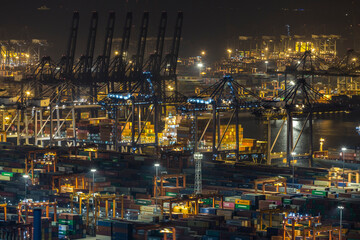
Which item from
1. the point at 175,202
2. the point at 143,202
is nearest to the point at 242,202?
the point at 175,202

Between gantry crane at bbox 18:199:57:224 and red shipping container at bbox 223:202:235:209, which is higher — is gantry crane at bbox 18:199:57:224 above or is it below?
below

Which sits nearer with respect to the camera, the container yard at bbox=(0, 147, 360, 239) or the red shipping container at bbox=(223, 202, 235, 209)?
the container yard at bbox=(0, 147, 360, 239)

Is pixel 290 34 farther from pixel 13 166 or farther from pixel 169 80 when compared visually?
pixel 13 166

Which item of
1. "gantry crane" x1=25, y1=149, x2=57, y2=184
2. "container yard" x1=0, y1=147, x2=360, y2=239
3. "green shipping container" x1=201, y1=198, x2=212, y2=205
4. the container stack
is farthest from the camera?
"gantry crane" x1=25, y1=149, x2=57, y2=184

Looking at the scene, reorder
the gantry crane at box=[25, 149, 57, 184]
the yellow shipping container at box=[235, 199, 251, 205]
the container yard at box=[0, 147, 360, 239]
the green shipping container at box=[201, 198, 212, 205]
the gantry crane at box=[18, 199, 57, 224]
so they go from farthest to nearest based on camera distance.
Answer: the gantry crane at box=[25, 149, 57, 184], the green shipping container at box=[201, 198, 212, 205], the yellow shipping container at box=[235, 199, 251, 205], the gantry crane at box=[18, 199, 57, 224], the container yard at box=[0, 147, 360, 239]

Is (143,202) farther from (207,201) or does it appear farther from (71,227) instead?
(71,227)

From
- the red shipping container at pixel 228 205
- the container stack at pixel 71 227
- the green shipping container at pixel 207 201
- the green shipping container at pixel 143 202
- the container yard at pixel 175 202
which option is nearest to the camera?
the container yard at pixel 175 202

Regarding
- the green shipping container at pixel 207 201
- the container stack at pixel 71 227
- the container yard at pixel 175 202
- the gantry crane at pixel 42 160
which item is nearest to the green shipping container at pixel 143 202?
the container yard at pixel 175 202

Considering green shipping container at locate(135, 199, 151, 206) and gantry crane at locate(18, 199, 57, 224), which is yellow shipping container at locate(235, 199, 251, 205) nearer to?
green shipping container at locate(135, 199, 151, 206)

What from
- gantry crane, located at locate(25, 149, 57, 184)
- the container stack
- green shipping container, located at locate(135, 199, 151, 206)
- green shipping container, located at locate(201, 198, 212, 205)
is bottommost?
the container stack

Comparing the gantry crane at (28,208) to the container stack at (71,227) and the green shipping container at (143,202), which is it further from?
the green shipping container at (143,202)

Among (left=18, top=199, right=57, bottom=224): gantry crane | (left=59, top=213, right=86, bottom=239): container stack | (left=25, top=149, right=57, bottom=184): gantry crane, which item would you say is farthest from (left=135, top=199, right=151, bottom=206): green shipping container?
(left=25, top=149, right=57, bottom=184): gantry crane

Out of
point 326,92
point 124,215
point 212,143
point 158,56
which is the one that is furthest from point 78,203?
point 326,92
